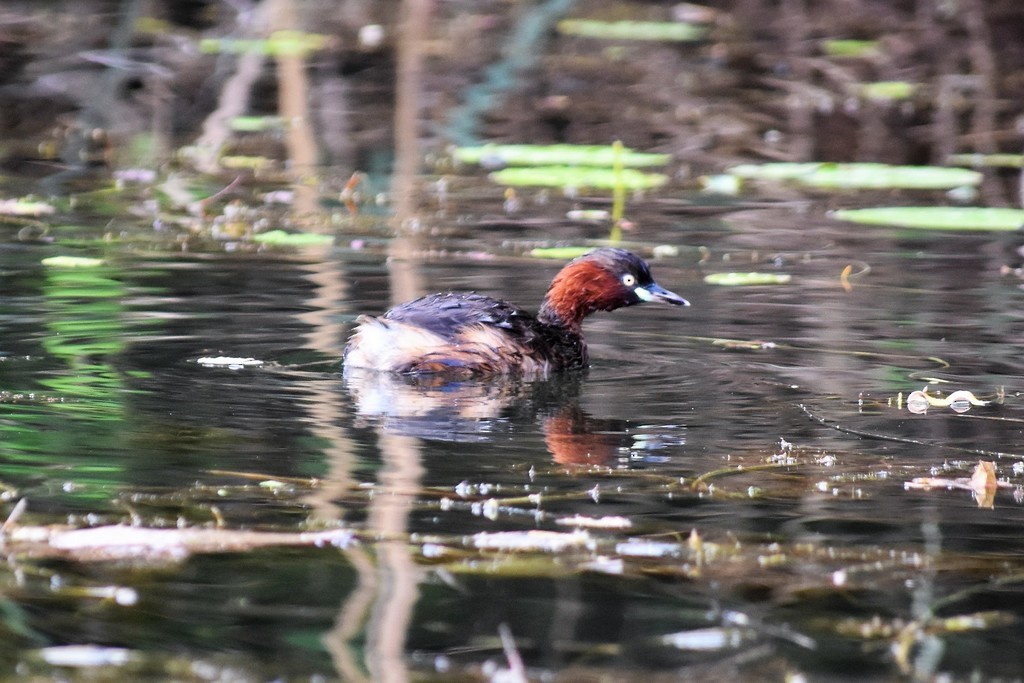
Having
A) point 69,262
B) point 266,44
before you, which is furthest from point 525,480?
point 266,44

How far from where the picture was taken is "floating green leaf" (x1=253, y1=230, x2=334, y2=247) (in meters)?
9.88

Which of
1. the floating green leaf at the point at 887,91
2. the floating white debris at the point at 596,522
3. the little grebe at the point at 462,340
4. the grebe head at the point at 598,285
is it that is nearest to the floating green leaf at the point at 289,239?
the grebe head at the point at 598,285

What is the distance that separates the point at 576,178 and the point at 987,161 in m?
3.80

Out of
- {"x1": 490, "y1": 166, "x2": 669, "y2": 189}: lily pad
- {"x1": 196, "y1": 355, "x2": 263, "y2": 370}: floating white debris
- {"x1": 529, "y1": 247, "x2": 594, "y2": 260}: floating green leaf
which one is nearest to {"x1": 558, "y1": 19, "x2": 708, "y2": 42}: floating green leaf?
{"x1": 490, "y1": 166, "x2": 669, "y2": 189}: lily pad

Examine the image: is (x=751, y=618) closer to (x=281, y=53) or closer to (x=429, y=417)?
(x=429, y=417)

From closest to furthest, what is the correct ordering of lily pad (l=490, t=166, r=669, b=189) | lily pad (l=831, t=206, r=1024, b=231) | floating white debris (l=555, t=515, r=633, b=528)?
floating white debris (l=555, t=515, r=633, b=528), lily pad (l=831, t=206, r=1024, b=231), lily pad (l=490, t=166, r=669, b=189)

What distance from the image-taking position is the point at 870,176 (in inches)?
476

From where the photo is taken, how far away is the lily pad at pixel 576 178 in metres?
11.7

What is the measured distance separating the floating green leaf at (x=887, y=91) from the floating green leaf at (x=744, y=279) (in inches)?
366

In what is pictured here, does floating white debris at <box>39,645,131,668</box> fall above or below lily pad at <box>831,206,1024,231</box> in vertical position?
below

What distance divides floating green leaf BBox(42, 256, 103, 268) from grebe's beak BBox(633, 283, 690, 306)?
307 centimetres

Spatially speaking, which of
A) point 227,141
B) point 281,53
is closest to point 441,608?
point 227,141

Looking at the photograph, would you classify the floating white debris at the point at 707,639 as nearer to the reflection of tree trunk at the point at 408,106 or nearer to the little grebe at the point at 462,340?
the little grebe at the point at 462,340

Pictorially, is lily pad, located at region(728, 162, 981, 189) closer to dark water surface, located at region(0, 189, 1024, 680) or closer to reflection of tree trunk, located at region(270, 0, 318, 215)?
dark water surface, located at region(0, 189, 1024, 680)
